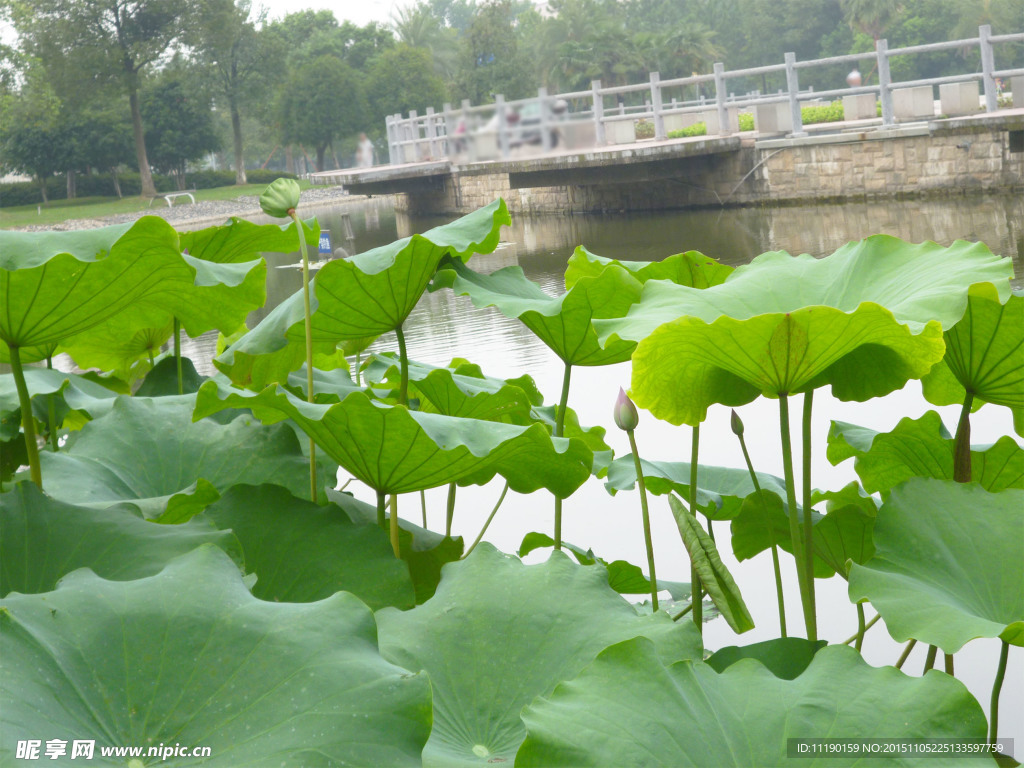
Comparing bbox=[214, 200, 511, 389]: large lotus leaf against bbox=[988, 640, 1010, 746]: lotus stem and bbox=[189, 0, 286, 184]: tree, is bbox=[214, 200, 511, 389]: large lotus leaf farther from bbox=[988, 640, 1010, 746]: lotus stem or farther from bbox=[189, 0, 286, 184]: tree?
bbox=[189, 0, 286, 184]: tree

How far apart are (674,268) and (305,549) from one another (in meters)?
0.67

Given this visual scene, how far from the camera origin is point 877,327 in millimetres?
910

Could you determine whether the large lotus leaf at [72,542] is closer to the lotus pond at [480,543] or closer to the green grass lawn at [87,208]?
the lotus pond at [480,543]

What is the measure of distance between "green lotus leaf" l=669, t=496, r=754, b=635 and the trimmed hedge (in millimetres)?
29642

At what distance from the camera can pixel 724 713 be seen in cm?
75

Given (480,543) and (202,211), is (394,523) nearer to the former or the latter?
(480,543)

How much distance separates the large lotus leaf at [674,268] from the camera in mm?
1418

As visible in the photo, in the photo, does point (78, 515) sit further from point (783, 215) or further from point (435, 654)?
point (783, 215)

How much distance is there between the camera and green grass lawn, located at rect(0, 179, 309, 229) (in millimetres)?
24219

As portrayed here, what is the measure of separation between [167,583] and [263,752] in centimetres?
21

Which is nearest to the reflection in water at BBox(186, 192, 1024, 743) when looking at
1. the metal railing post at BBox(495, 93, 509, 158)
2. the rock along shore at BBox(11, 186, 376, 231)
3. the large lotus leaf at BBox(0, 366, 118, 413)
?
the large lotus leaf at BBox(0, 366, 118, 413)

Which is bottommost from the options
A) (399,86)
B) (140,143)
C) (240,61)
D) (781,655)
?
(781,655)

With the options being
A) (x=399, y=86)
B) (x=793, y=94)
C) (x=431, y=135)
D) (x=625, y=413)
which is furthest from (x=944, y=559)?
(x=399, y=86)

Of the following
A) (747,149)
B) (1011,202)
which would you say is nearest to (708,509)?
(1011,202)
